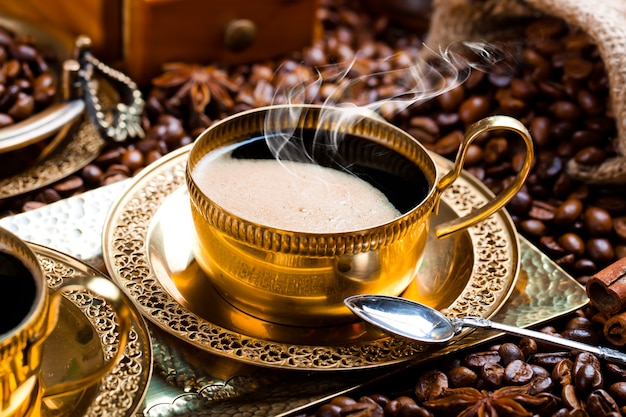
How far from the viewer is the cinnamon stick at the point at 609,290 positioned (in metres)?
1.28

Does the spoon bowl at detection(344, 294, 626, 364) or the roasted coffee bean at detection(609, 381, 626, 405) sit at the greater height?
the spoon bowl at detection(344, 294, 626, 364)

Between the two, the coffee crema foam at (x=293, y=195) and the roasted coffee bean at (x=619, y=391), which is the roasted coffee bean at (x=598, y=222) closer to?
the roasted coffee bean at (x=619, y=391)

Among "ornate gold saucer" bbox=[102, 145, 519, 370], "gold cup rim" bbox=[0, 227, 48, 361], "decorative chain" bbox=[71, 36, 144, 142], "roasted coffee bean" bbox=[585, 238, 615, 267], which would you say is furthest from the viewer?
"decorative chain" bbox=[71, 36, 144, 142]

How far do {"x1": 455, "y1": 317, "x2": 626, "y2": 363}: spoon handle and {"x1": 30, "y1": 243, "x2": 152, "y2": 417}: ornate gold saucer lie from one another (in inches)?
17.5

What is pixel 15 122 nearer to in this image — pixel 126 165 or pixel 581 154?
pixel 126 165

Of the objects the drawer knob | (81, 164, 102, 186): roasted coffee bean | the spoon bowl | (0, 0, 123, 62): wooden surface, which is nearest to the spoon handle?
the spoon bowl

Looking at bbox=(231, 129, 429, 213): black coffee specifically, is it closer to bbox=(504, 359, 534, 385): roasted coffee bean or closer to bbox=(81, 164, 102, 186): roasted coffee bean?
bbox=(504, 359, 534, 385): roasted coffee bean

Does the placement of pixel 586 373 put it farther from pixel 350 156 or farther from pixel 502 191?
pixel 350 156

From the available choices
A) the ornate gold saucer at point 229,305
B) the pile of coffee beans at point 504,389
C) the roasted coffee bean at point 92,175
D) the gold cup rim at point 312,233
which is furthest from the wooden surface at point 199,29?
the pile of coffee beans at point 504,389

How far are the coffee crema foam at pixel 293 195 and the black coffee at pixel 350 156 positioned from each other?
0.7 inches

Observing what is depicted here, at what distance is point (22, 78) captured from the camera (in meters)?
1.78

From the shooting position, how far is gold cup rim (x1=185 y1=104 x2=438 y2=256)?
1.05 metres

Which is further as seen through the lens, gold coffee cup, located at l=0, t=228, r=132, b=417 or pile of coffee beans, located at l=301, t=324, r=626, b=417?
pile of coffee beans, located at l=301, t=324, r=626, b=417

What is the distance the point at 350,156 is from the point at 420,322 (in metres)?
0.30
